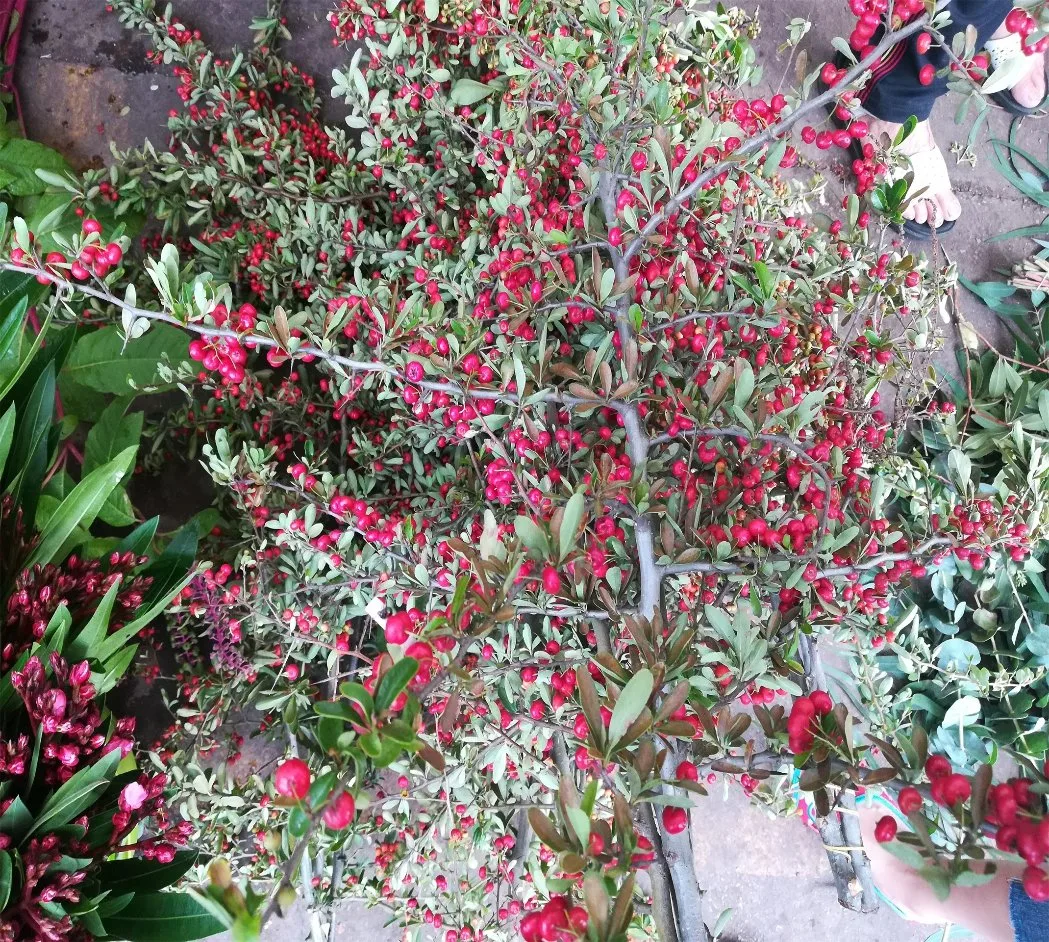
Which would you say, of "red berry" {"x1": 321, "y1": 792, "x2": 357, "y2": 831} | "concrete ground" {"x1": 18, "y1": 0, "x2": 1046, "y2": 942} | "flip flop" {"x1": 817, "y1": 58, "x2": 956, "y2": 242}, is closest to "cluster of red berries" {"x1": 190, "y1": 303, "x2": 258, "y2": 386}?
"red berry" {"x1": 321, "y1": 792, "x2": 357, "y2": 831}

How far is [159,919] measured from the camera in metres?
1.12

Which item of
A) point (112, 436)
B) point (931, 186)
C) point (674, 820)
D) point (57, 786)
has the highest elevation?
point (931, 186)

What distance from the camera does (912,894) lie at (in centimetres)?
119

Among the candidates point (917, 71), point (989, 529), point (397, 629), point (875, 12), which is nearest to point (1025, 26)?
point (875, 12)

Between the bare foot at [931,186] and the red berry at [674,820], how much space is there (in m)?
2.07

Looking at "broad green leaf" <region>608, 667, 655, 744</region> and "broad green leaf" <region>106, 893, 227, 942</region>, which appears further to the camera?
"broad green leaf" <region>106, 893, 227, 942</region>

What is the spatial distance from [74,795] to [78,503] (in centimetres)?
55

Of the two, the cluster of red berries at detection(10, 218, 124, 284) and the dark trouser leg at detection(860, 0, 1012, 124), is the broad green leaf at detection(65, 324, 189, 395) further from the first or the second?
→ the dark trouser leg at detection(860, 0, 1012, 124)

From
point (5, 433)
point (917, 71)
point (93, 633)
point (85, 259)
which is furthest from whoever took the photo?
point (917, 71)

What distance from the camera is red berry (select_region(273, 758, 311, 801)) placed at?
54 centimetres

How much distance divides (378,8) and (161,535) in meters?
1.41

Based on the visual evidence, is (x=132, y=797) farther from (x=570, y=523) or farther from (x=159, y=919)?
(x=570, y=523)

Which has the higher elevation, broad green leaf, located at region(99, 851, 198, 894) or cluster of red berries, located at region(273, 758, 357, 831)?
cluster of red berries, located at region(273, 758, 357, 831)

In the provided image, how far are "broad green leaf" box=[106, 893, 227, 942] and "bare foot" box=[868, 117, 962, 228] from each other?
2.57 metres
